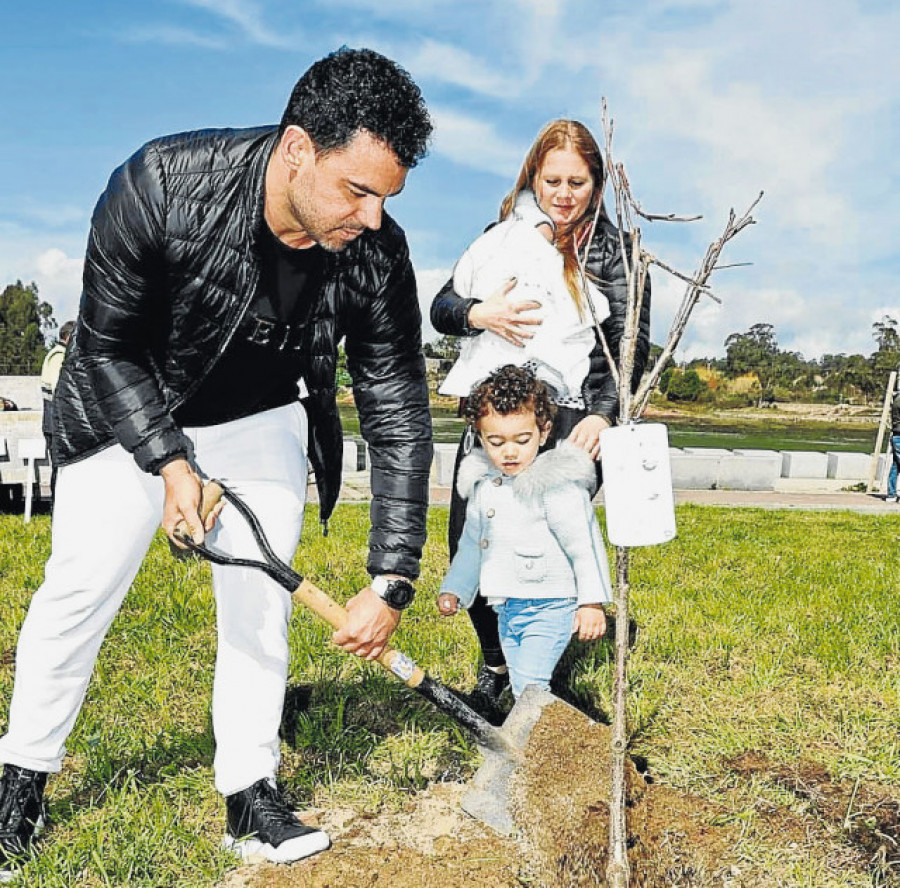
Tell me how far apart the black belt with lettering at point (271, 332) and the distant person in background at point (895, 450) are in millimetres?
12941

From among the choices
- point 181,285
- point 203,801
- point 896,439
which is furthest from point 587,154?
point 896,439

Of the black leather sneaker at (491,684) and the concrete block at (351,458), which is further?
the concrete block at (351,458)

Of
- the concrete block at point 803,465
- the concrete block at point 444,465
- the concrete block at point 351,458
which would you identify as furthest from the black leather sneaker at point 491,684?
the concrete block at point 803,465

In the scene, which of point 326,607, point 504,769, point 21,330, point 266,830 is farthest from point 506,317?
point 21,330

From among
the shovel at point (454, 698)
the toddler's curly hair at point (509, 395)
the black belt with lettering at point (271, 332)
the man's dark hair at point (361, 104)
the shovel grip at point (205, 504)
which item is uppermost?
the man's dark hair at point (361, 104)

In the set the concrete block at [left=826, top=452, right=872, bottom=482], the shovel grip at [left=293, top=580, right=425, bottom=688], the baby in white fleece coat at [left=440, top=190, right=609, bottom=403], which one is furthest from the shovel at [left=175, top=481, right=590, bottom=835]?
the concrete block at [left=826, top=452, right=872, bottom=482]

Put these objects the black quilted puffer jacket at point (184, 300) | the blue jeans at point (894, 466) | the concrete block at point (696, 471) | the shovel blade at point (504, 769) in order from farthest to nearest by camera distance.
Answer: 1. the concrete block at point (696, 471)
2. the blue jeans at point (894, 466)
3. the shovel blade at point (504, 769)
4. the black quilted puffer jacket at point (184, 300)

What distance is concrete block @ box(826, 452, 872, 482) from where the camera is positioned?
18875 mm

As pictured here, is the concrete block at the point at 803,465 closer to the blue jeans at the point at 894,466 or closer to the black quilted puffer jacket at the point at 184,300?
the blue jeans at the point at 894,466

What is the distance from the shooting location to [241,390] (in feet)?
8.46

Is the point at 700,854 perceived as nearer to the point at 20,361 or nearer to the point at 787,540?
the point at 787,540

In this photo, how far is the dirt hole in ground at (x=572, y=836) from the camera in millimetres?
2492

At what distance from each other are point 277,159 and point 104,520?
Answer: 3.39ft

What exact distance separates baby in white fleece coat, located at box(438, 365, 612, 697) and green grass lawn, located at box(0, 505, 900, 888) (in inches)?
19.3
